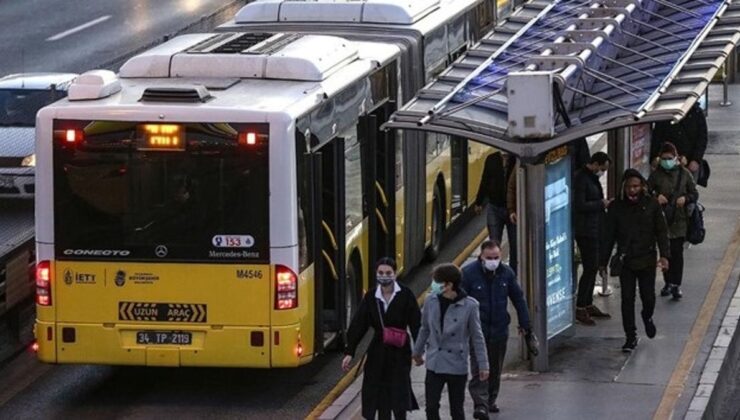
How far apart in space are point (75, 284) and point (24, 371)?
237 centimetres

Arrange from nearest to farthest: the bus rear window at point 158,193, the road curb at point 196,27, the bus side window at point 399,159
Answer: the bus rear window at point 158,193 < the bus side window at point 399,159 < the road curb at point 196,27

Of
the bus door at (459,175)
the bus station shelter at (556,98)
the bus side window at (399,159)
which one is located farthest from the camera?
the bus door at (459,175)

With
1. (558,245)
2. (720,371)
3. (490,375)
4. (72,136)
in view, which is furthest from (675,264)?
(72,136)

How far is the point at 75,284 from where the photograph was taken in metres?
16.2

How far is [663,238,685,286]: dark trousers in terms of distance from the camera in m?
19.5

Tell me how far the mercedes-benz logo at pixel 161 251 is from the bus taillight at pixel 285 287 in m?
0.98

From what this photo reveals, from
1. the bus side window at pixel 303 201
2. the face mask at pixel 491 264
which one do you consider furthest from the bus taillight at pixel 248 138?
the face mask at pixel 491 264

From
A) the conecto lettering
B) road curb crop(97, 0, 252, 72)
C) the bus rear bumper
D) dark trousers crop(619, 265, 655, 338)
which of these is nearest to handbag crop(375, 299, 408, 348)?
the bus rear bumper

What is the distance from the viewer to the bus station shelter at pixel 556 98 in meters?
15.6

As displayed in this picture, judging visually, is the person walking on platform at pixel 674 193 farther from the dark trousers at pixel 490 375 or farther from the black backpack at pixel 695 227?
the dark trousers at pixel 490 375

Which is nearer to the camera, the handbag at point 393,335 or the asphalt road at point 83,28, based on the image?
the handbag at point 393,335

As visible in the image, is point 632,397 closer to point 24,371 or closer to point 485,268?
→ point 485,268

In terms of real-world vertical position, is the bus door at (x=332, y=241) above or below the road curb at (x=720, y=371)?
above

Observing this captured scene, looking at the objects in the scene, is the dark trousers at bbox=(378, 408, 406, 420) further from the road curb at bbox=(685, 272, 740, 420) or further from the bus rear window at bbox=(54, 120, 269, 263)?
the road curb at bbox=(685, 272, 740, 420)
